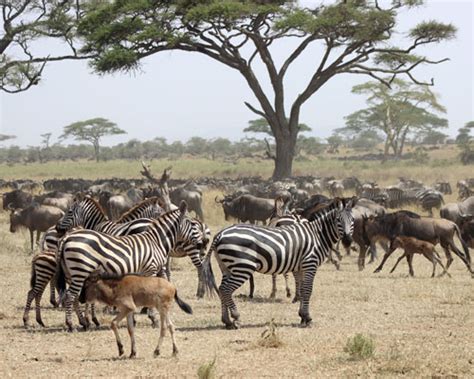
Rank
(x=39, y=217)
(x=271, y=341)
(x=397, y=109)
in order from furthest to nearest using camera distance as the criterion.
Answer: (x=397, y=109) < (x=39, y=217) < (x=271, y=341)

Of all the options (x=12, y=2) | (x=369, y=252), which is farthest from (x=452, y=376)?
(x=12, y=2)

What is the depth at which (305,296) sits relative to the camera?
9750 mm

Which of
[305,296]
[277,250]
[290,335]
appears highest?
[277,250]

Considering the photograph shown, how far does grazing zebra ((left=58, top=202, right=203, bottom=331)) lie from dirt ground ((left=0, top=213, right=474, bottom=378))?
63cm

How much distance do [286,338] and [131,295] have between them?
1.85 meters

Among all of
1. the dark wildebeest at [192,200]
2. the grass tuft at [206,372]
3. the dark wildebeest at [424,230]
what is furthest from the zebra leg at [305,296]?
the dark wildebeest at [192,200]

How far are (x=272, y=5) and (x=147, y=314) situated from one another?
909 inches

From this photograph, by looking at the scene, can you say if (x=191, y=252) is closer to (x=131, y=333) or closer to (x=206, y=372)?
(x=131, y=333)

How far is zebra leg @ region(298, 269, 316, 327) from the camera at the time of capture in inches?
380

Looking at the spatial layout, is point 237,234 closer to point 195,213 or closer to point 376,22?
point 195,213

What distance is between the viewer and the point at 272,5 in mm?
31719

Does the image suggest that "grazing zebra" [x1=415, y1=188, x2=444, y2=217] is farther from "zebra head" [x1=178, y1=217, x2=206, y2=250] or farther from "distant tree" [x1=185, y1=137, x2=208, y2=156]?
"distant tree" [x1=185, y1=137, x2=208, y2=156]

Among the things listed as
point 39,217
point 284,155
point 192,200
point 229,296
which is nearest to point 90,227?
point 229,296

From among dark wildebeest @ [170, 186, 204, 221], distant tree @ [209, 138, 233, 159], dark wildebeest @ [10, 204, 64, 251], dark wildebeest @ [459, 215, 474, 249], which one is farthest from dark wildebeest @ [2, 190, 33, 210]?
distant tree @ [209, 138, 233, 159]
